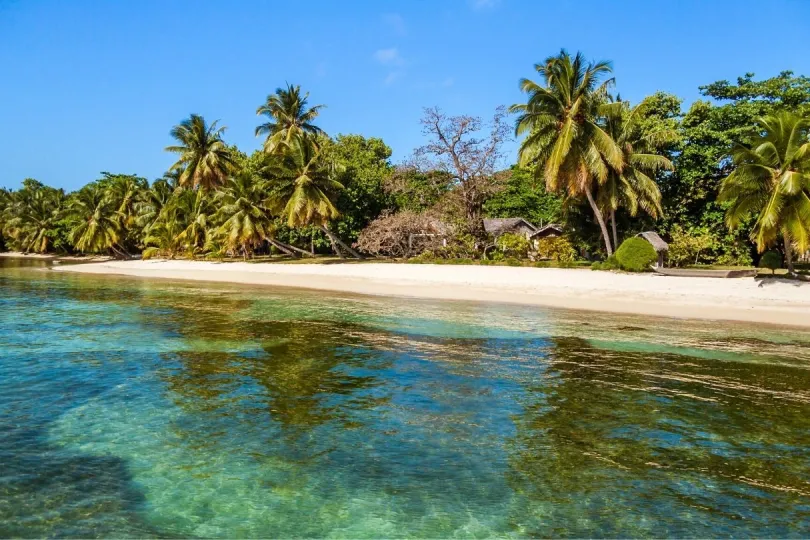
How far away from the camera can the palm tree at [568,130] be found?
27.1 metres

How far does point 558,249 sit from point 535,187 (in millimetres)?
14486

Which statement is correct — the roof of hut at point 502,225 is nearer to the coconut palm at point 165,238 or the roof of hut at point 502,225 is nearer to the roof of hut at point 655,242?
the roof of hut at point 655,242

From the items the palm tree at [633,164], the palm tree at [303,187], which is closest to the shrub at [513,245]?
the palm tree at [633,164]

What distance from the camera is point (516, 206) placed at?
47.8 m

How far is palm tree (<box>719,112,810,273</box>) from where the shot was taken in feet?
58.2

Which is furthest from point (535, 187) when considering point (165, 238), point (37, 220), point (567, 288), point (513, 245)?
point (37, 220)

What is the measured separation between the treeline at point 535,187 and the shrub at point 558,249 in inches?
8.8

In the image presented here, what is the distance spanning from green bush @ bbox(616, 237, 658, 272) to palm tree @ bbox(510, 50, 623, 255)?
403cm

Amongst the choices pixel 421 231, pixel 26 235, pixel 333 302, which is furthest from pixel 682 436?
pixel 26 235

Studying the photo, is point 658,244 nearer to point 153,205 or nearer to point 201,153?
point 201,153

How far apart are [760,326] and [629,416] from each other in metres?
10.1

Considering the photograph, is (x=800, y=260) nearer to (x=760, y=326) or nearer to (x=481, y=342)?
(x=760, y=326)

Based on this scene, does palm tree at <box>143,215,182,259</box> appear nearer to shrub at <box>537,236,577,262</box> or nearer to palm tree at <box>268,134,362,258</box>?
palm tree at <box>268,134,362,258</box>

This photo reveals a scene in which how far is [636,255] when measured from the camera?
2462 centimetres
